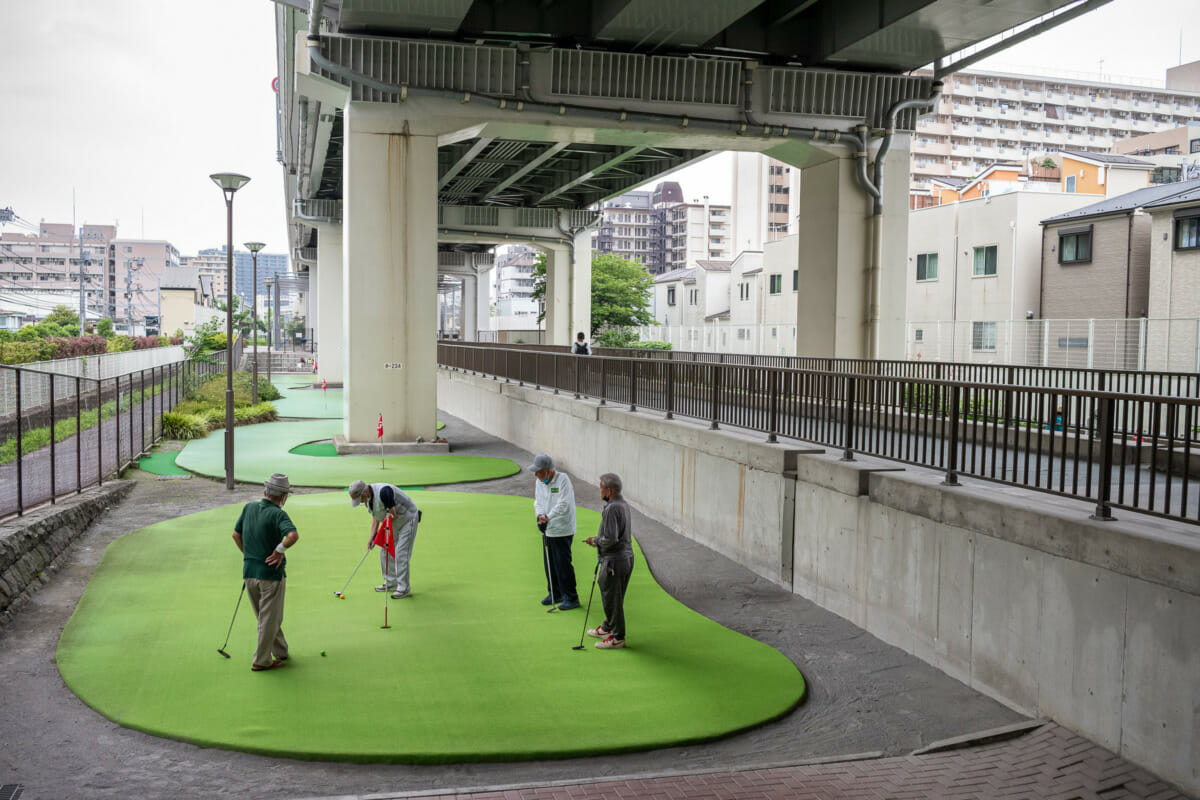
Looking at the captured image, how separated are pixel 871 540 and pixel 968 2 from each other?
13.7 metres

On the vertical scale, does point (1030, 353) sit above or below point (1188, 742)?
above

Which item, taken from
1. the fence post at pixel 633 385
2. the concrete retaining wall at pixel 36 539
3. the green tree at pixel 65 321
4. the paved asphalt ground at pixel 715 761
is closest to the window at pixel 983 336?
the fence post at pixel 633 385

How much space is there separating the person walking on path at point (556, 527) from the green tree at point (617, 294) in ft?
190

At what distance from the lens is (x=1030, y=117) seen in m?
112

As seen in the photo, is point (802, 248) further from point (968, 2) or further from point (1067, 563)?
point (1067, 563)

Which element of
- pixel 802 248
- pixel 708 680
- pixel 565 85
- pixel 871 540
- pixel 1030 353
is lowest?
pixel 708 680

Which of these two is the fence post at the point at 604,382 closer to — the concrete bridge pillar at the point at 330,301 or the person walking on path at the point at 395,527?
the person walking on path at the point at 395,527

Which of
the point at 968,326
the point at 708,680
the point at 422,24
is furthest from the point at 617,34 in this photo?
the point at 968,326

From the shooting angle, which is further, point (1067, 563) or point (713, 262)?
point (713, 262)

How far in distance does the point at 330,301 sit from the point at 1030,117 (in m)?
89.3

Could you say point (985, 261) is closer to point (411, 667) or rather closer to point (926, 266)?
point (926, 266)

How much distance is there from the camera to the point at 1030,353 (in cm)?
3525

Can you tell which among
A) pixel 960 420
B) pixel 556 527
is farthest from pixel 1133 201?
pixel 556 527

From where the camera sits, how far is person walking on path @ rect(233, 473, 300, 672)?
856 cm
